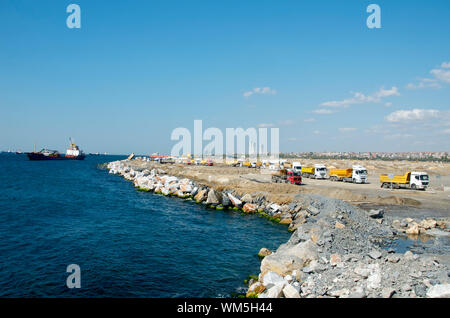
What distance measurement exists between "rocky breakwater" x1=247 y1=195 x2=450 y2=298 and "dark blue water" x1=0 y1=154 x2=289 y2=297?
89.7 inches

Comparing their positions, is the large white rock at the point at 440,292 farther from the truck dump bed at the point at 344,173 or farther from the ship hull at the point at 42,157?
the ship hull at the point at 42,157

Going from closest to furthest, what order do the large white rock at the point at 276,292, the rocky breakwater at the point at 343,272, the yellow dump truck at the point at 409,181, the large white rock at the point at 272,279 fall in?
the rocky breakwater at the point at 343,272 → the large white rock at the point at 276,292 → the large white rock at the point at 272,279 → the yellow dump truck at the point at 409,181

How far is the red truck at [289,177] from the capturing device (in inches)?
1490

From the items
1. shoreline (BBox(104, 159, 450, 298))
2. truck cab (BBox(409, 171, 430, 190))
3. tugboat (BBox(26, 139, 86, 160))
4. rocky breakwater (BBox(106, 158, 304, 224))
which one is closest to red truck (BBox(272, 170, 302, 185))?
rocky breakwater (BBox(106, 158, 304, 224))

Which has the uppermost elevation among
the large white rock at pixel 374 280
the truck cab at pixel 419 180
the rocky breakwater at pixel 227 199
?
the truck cab at pixel 419 180

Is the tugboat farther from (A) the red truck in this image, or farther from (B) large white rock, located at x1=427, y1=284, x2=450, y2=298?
(B) large white rock, located at x1=427, y1=284, x2=450, y2=298

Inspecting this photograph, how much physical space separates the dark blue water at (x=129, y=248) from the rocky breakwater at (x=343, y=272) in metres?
2.28

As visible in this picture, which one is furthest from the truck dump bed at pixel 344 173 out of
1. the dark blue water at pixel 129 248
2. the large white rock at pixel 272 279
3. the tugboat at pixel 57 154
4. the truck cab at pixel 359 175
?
the tugboat at pixel 57 154

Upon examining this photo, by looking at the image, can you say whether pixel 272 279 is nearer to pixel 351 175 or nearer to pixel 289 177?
pixel 289 177

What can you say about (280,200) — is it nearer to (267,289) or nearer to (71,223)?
(267,289)

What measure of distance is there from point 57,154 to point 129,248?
162m

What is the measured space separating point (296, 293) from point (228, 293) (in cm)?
350

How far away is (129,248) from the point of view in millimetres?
17359

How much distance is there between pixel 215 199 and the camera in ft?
103
